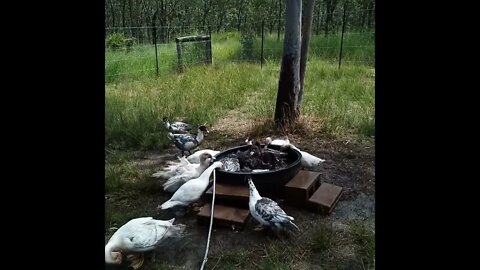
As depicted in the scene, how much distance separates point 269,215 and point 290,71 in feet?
6.57

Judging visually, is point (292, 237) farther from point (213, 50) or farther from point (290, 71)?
point (213, 50)

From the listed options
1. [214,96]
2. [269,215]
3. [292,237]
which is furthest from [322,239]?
[214,96]

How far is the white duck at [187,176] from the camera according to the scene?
2645mm

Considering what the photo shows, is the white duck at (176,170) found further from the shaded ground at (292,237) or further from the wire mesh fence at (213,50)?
the wire mesh fence at (213,50)

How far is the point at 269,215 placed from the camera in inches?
81.6

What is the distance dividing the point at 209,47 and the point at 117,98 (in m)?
4.31

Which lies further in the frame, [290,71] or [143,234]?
[290,71]

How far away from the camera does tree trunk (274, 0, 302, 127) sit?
3.70 metres

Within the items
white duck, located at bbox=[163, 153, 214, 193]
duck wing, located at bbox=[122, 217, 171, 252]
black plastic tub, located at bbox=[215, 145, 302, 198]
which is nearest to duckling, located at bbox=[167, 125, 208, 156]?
white duck, located at bbox=[163, 153, 214, 193]
